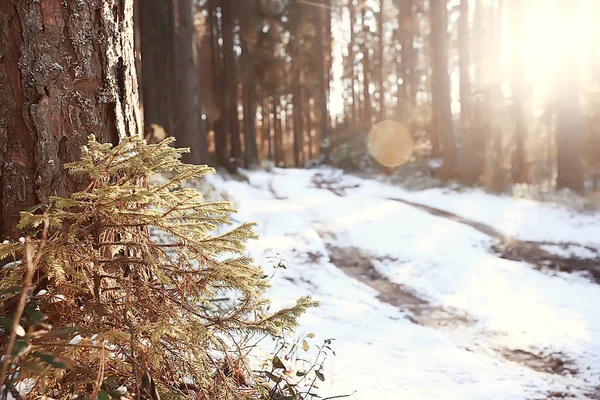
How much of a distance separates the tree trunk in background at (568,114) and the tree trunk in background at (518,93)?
10.2 feet

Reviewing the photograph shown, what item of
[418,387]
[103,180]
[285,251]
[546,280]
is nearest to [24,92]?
[103,180]

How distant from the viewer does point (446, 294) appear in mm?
5199

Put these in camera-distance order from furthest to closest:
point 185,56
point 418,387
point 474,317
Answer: point 185,56, point 474,317, point 418,387

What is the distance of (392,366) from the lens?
10.5ft

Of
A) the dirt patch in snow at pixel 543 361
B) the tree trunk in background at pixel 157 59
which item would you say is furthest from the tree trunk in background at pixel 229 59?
the dirt patch in snow at pixel 543 361

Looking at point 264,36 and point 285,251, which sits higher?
point 264,36

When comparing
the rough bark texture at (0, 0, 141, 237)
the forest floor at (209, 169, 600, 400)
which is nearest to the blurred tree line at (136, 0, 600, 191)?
the forest floor at (209, 169, 600, 400)

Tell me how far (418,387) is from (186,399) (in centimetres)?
161

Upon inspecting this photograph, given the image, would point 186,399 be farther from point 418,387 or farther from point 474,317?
point 474,317

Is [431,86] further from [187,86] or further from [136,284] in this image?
[136,284]

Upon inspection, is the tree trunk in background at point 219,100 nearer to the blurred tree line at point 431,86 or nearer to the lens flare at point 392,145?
the blurred tree line at point 431,86

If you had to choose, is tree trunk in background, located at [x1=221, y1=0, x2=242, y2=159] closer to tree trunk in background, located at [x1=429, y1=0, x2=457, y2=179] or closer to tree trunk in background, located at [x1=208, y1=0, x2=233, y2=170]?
tree trunk in background, located at [x1=208, y1=0, x2=233, y2=170]

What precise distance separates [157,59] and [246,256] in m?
14.7

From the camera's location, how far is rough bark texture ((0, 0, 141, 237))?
207 cm
